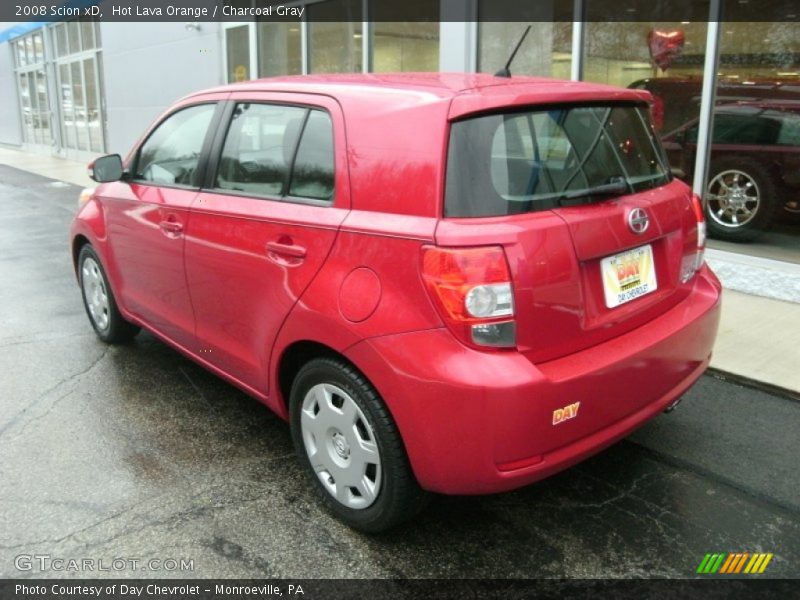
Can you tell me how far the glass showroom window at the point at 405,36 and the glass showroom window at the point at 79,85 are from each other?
35.7 feet

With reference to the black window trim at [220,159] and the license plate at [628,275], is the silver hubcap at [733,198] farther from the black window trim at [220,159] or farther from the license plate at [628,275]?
the black window trim at [220,159]

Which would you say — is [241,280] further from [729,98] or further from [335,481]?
[729,98]

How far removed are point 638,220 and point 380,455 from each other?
4.23 feet

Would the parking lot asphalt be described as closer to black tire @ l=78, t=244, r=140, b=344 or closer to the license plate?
black tire @ l=78, t=244, r=140, b=344

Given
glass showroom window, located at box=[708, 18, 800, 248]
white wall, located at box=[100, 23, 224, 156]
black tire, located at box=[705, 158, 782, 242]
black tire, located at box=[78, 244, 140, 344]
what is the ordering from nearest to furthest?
black tire, located at box=[78, 244, 140, 344], glass showroom window, located at box=[708, 18, 800, 248], black tire, located at box=[705, 158, 782, 242], white wall, located at box=[100, 23, 224, 156]

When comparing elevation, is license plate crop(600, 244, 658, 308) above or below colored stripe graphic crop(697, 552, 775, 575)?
above

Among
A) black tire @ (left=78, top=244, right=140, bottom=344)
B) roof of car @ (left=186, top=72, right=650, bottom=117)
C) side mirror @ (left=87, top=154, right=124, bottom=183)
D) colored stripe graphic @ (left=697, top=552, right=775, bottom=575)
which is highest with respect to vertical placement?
roof of car @ (left=186, top=72, right=650, bottom=117)

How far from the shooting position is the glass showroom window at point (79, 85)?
18.4 meters

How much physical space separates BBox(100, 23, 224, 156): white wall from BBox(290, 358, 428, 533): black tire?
1091 centimetres

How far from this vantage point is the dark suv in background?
643 centimetres

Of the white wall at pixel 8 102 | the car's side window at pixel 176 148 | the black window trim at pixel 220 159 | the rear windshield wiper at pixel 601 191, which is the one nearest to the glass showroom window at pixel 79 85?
the white wall at pixel 8 102

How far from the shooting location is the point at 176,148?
12.9 ft
